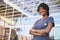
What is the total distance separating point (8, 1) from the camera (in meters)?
2.48

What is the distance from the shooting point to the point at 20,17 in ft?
7.67

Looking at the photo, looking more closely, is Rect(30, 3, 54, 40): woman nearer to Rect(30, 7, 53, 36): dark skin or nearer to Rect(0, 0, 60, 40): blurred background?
Rect(30, 7, 53, 36): dark skin

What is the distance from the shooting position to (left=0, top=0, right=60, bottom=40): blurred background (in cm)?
212

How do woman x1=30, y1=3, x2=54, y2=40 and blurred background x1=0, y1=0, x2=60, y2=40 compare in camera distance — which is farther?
blurred background x1=0, y1=0, x2=60, y2=40

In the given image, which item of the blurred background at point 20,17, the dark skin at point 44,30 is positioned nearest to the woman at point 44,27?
the dark skin at point 44,30

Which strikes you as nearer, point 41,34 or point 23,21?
point 41,34

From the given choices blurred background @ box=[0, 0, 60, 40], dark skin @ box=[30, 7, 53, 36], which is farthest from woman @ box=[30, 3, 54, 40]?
blurred background @ box=[0, 0, 60, 40]

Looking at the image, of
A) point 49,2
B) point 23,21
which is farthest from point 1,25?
point 49,2

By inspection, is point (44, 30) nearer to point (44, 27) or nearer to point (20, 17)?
point (44, 27)

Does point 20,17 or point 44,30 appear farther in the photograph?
point 20,17

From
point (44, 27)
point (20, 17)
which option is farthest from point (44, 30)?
point (20, 17)

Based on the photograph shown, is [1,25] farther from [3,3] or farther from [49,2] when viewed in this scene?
[49,2]

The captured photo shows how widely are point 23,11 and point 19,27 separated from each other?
289 millimetres

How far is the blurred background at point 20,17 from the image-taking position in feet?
6.95
